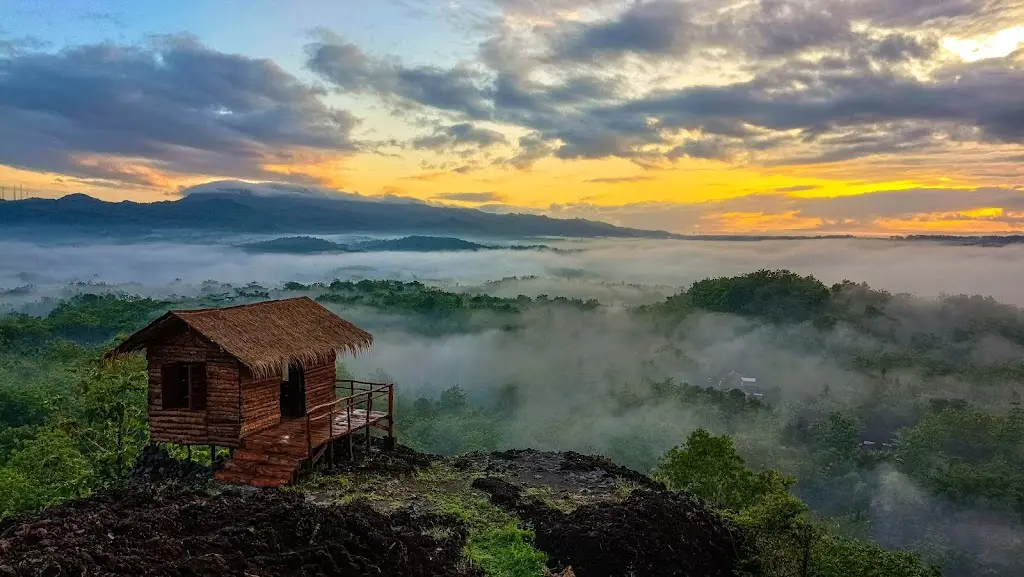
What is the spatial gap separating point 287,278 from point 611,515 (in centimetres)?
13188

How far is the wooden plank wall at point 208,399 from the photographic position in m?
16.3

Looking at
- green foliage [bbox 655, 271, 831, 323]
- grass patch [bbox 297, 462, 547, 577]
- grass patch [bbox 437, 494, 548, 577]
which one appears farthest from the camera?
green foliage [bbox 655, 271, 831, 323]

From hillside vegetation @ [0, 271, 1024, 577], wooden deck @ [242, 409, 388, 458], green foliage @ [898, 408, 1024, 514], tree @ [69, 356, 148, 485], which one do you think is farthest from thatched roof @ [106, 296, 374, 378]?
green foliage @ [898, 408, 1024, 514]


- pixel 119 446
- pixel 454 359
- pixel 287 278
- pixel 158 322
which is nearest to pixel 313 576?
pixel 158 322

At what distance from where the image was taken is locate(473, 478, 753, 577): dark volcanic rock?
44.1ft

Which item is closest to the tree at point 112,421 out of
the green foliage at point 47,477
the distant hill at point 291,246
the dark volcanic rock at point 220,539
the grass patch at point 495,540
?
the green foliage at point 47,477

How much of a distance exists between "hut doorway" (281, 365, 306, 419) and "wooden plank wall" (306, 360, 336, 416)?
15 cm

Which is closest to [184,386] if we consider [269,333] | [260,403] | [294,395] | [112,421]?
[260,403]

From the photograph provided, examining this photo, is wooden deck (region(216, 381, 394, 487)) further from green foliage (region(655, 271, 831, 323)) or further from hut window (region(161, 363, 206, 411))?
green foliage (region(655, 271, 831, 323))

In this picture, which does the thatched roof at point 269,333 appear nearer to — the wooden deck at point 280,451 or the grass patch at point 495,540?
the wooden deck at point 280,451

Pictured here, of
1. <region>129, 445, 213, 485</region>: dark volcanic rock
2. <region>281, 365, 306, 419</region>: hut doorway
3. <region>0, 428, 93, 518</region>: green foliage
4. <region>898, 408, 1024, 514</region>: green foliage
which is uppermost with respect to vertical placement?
<region>281, 365, 306, 419</region>: hut doorway

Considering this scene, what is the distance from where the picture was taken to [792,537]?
15000mm

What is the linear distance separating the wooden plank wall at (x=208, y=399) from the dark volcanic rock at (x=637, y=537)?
6.98 metres

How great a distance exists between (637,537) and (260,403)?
10058 mm
